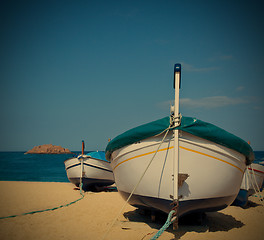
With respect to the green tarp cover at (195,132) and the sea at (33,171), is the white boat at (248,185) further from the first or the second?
the sea at (33,171)

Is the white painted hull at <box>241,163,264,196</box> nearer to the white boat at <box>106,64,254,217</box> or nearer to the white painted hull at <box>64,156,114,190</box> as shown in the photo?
the white boat at <box>106,64,254,217</box>

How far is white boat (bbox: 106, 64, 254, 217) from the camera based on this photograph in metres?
4.19

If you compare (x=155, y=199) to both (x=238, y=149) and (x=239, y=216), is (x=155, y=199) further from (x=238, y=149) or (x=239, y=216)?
(x=239, y=216)

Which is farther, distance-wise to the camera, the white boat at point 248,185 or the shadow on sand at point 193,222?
the white boat at point 248,185

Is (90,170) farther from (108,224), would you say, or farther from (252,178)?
(252,178)

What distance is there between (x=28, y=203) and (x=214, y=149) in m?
7.18

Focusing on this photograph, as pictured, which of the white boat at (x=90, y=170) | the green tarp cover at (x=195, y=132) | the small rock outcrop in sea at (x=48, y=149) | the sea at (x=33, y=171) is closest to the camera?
the green tarp cover at (x=195, y=132)

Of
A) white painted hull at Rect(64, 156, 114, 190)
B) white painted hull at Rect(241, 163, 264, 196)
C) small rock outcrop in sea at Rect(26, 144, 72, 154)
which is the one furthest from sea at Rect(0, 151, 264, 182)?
small rock outcrop in sea at Rect(26, 144, 72, 154)

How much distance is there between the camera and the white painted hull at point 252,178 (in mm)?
8688

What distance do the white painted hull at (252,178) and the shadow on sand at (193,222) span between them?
7.51 ft

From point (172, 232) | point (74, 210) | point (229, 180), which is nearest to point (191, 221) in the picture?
point (172, 232)

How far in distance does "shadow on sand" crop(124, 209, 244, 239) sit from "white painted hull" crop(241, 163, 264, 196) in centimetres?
229

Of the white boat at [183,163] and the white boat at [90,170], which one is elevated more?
the white boat at [183,163]

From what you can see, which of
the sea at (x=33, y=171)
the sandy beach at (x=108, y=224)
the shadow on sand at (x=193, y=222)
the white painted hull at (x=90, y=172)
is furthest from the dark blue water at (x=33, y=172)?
the shadow on sand at (x=193, y=222)
